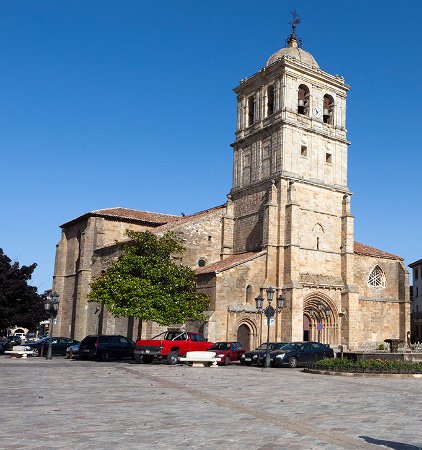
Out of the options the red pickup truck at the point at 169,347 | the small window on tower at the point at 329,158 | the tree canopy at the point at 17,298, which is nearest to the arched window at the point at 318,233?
the small window on tower at the point at 329,158

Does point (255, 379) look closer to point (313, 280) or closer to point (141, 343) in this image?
point (141, 343)

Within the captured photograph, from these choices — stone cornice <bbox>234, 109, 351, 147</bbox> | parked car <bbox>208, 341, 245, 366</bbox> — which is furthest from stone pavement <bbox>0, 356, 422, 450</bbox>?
stone cornice <bbox>234, 109, 351, 147</bbox>

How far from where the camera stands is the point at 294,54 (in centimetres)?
4341

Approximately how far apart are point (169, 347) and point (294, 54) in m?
26.8

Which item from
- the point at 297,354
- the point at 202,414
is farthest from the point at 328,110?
the point at 202,414

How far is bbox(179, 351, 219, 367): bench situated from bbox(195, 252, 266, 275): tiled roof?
1021 cm

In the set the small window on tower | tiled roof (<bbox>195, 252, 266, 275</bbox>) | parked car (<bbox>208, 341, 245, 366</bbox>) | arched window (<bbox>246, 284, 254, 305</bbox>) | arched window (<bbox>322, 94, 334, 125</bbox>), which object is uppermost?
arched window (<bbox>322, 94, 334, 125</bbox>)

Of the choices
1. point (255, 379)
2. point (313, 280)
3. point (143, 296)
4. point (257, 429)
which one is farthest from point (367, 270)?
point (257, 429)

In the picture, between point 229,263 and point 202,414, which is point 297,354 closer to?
point 229,263

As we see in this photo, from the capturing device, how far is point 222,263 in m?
38.8

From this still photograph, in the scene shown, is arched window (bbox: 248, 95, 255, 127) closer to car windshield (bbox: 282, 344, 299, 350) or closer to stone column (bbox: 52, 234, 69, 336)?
stone column (bbox: 52, 234, 69, 336)

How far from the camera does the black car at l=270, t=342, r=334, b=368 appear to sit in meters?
27.2

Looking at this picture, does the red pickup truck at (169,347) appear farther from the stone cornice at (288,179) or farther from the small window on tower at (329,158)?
the small window on tower at (329,158)

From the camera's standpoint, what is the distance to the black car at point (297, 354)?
27250mm
